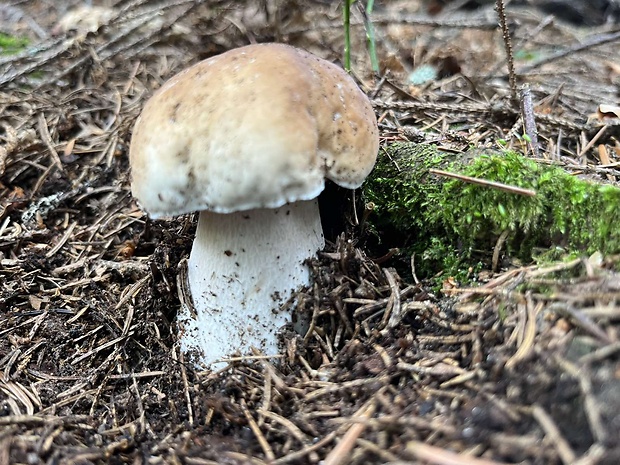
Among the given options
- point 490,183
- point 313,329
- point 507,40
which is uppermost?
point 507,40

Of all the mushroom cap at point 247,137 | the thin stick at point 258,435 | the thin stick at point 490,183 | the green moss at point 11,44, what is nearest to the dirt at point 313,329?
the thin stick at point 258,435

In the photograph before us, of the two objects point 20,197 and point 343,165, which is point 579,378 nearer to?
point 343,165

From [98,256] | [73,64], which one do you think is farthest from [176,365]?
[73,64]

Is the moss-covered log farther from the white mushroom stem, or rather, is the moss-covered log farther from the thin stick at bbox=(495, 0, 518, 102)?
the thin stick at bbox=(495, 0, 518, 102)

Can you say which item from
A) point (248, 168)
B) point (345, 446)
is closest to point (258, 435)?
point (345, 446)

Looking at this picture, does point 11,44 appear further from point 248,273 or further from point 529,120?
point 529,120

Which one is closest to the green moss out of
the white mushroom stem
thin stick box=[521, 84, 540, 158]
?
the white mushroom stem

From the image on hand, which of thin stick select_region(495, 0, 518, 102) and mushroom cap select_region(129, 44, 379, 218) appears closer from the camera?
mushroom cap select_region(129, 44, 379, 218)
